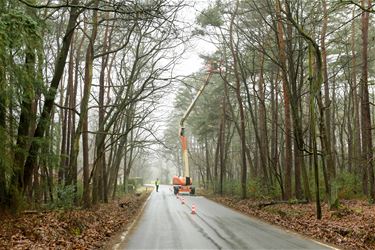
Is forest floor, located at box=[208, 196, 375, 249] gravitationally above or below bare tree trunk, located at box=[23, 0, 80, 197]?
below

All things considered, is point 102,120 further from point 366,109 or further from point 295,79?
point 366,109

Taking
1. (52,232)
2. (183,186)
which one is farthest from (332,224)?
(183,186)

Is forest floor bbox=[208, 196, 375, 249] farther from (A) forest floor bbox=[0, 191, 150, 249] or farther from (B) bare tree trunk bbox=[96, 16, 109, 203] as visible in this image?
(B) bare tree trunk bbox=[96, 16, 109, 203]

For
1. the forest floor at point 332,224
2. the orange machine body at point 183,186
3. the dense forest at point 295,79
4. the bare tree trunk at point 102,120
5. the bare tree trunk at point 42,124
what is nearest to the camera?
the forest floor at point 332,224

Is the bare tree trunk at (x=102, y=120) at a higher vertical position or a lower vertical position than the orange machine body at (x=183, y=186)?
higher

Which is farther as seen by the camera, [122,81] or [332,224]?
[122,81]

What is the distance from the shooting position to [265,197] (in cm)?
2691

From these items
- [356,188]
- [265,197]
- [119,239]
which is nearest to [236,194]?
[265,197]

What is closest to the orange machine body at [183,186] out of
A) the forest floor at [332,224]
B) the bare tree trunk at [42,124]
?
the forest floor at [332,224]

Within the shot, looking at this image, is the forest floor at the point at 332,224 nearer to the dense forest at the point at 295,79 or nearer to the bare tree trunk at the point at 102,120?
the dense forest at the point at 295,79

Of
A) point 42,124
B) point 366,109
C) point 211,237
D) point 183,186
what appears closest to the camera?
point 211,237

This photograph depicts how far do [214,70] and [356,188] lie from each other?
1365 centimetres

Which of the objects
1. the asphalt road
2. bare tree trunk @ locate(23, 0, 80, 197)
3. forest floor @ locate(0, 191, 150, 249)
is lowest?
the asphalt road

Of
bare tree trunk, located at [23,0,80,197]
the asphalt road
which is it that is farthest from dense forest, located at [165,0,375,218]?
bare tree trunk, located at [23,0,80,197]
